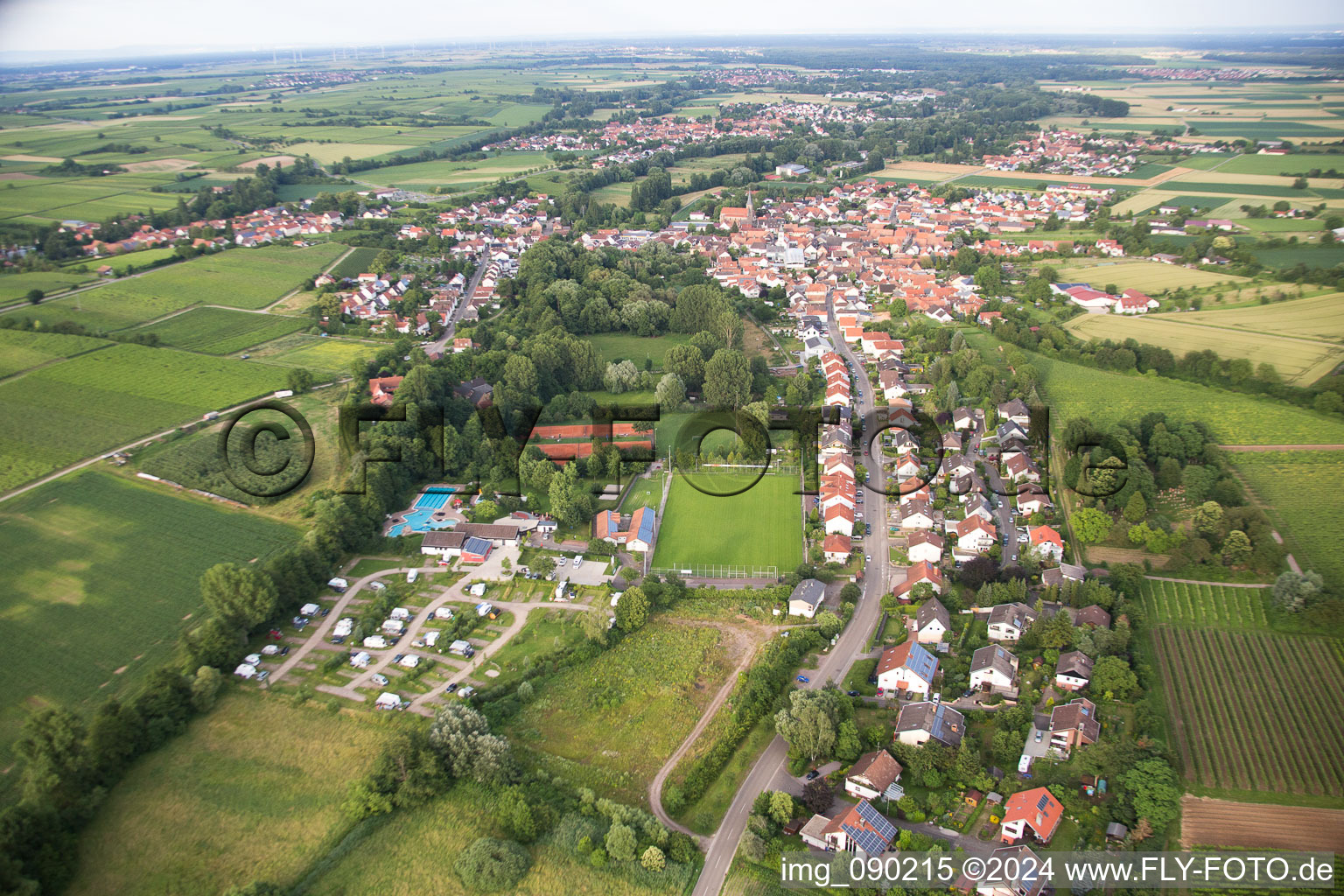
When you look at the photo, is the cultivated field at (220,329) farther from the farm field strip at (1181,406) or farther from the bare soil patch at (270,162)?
the bare soil patch at (270,162)

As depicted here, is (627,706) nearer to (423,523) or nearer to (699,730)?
(699,730)

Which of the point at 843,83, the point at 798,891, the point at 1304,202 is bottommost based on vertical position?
the point at 798,891

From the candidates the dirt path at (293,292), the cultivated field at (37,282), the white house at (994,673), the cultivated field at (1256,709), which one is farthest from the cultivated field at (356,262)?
the cultivated field at (1256,709)

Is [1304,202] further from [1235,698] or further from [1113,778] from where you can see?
[1113,778]

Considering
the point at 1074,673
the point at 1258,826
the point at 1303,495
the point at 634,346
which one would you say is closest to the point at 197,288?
the point at 634,346

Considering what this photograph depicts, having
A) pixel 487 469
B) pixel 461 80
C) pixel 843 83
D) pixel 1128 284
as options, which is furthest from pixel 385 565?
pixel 461 80

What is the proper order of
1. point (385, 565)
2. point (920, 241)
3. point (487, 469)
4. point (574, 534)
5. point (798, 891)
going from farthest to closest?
point (920, 241) < point (487, 469) < point (574, 534) < point (385, 565) < point (798, 891)
